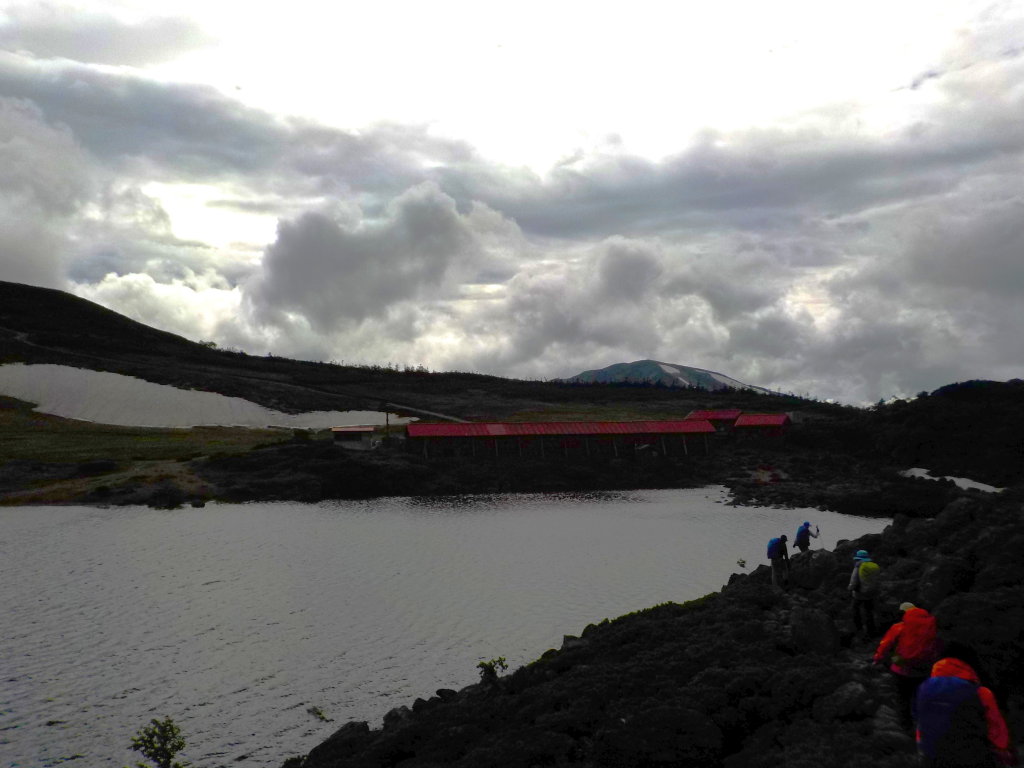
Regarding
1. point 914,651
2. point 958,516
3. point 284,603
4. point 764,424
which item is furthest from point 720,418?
point 914,651

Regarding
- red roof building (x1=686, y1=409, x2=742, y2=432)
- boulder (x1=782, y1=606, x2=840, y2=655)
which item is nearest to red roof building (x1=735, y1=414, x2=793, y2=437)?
red roof building (x1=686, y1=409, x2=742, y2=432)

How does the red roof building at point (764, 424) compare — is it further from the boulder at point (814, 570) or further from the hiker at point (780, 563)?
the hiker at point (780, 563)

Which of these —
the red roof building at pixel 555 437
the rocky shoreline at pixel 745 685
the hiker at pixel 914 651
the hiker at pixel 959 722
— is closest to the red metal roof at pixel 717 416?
the red roof building at pixel 555 437

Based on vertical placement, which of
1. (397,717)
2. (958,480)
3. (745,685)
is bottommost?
(397,717)

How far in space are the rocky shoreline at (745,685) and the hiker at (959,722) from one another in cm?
285

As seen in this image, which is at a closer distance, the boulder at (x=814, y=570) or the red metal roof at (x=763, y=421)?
the boulder at (x=814, y=570)

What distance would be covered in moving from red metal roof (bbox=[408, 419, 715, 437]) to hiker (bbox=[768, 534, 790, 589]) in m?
54.6

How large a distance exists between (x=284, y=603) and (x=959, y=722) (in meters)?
27.8

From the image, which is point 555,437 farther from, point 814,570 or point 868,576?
point 868,576

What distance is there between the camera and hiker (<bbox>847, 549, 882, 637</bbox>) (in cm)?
1739

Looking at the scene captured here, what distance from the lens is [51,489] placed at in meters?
58.4

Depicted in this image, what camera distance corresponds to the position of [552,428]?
270ft

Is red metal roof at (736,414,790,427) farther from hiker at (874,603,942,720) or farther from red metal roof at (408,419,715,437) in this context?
hiker at (874,603,942,720)

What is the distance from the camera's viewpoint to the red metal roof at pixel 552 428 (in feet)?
255
